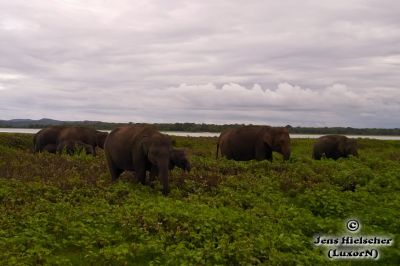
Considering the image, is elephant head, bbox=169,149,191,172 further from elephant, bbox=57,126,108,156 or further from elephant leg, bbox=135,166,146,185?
elephant, bbox=57,126,108,156

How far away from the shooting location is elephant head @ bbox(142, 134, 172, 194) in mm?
16703

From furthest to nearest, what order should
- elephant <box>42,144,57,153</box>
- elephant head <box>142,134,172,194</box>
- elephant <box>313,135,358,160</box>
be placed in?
elephant <box>42,144,57,153</box>
elephant <box>313,135,358,160</box>
elephant head <box>142,134,172,194</box>

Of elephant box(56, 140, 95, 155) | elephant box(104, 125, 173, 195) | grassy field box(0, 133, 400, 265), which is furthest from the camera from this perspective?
elephant box(56, 140, 95, 155)

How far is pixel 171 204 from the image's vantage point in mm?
14148

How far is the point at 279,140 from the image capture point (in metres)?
26.8

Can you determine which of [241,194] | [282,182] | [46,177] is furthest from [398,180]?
[46,177]

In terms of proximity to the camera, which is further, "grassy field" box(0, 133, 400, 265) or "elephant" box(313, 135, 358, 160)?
"elephant" box(313, 135, 358, 160)

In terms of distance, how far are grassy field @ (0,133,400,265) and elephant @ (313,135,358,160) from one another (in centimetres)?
1297

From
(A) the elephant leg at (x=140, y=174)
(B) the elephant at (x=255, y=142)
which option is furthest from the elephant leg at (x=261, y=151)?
(A) the elephant leg at (x=140, y=174)

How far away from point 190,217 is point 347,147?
23.5 meters

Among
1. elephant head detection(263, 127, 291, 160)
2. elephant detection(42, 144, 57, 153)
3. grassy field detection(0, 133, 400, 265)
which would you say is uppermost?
elephant head detection(263, 127, 291, 160)

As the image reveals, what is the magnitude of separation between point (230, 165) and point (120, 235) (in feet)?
40.6

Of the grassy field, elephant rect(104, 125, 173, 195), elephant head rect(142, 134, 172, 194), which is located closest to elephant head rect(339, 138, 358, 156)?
the grassy field

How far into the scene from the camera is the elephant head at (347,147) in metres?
33.3
